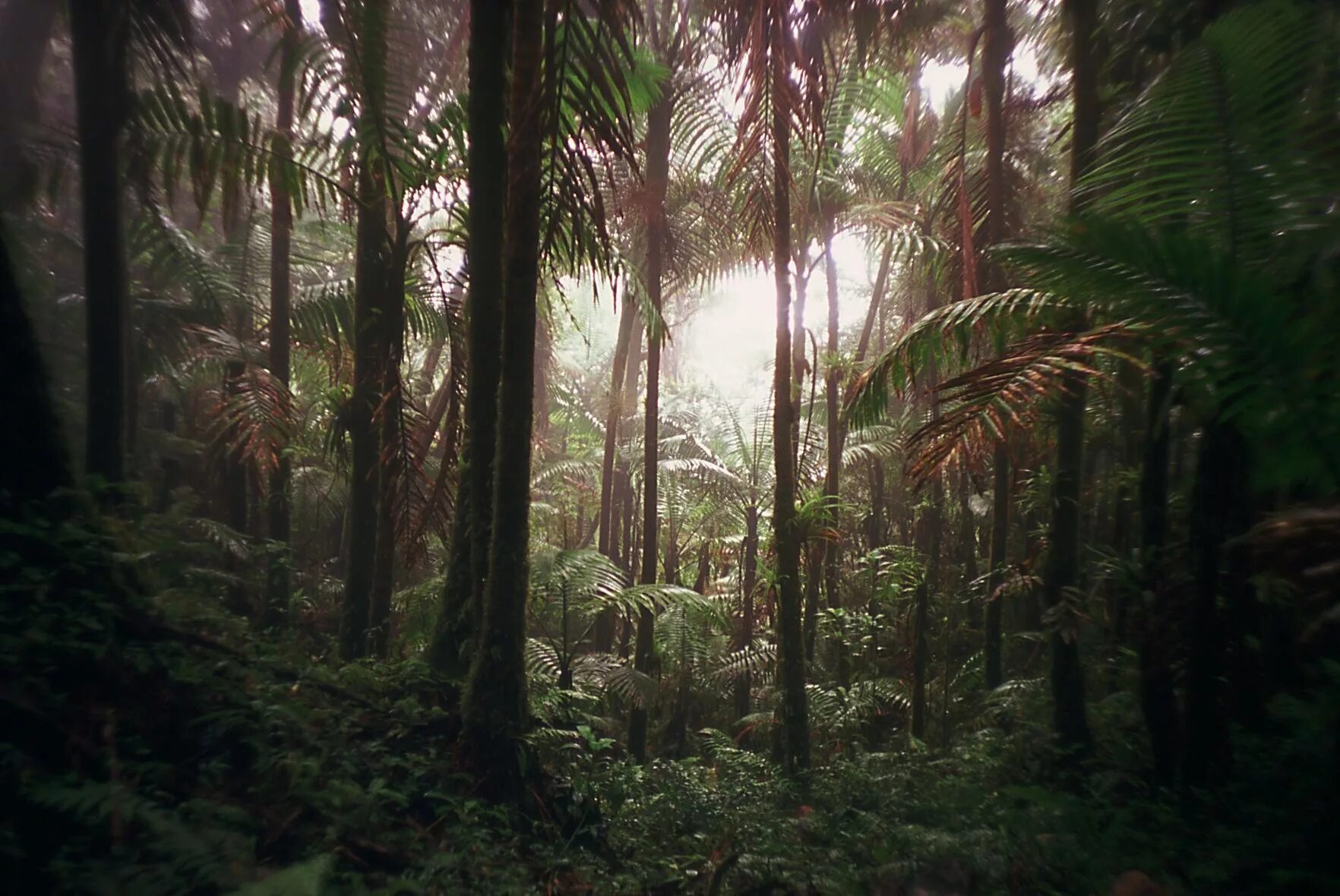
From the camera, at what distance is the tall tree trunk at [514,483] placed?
3.86 meters

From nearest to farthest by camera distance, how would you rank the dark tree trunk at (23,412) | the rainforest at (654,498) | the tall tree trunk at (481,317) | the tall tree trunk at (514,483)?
the rainforest at (654,498)
the dark tree trunk at (23,412)
the tall tree trunk at (514,483)
the tall tree trunk at (481,317)

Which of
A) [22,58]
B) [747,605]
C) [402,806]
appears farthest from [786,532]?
[22,58]

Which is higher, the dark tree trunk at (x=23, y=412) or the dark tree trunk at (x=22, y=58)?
the dark tree trunk at (x=22, y=58)

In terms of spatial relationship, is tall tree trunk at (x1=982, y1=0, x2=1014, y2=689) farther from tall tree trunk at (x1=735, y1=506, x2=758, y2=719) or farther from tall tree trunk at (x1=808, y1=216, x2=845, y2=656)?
tall tree trunk at (x1=735, y1=506, x2=758, y2=719)

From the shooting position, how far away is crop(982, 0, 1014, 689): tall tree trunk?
574cm

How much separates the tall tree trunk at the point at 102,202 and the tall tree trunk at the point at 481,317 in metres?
2.22

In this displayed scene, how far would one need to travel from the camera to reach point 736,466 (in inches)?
404

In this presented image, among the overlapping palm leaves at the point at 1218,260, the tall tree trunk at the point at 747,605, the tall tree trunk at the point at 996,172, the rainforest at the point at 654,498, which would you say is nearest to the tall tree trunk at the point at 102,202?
the rainforest at the point at 654,498

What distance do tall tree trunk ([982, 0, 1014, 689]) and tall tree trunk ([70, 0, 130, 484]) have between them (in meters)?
5.92

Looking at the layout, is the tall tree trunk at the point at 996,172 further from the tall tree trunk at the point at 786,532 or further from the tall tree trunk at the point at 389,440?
the tall tree trunk at the point at 389,440

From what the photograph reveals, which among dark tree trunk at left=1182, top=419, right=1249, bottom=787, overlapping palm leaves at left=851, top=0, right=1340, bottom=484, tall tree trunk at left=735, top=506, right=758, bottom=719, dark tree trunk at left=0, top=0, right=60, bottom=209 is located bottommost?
tall tree trunk at left=735, top=506, right=758, bottom=719

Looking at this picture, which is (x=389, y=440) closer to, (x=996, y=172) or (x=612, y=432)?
(x=612, y=432)

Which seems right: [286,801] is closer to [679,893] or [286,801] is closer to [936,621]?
[679,893]

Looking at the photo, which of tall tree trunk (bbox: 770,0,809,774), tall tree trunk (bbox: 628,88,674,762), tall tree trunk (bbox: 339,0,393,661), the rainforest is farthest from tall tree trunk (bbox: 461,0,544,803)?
tall tree trunk (bbox: 628,88,674,762)
